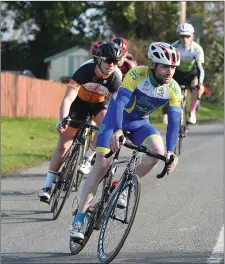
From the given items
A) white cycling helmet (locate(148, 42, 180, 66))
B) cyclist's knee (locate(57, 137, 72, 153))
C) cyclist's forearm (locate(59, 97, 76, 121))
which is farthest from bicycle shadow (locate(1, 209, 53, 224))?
white cycling helmet (locate(148, 42, 180, 66))

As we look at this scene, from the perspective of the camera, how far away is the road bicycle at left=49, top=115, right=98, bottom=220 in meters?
9.76

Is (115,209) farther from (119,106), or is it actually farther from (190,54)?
(190,54)

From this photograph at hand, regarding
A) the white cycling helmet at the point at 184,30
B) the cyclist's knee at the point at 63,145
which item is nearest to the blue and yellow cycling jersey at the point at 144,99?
the cyclist's knee at the point at 63,145

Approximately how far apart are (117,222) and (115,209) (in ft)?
0.45

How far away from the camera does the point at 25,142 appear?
73.8ft

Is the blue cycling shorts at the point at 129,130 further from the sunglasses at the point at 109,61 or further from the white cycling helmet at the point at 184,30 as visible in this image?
the white cycling helmet at the point at 184,30

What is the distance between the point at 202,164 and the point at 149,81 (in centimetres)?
761

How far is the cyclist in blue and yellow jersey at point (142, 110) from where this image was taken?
7566mm

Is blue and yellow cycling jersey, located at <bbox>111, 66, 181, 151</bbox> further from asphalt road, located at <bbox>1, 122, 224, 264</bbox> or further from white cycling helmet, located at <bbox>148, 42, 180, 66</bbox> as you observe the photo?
asphalt road, located at <bbox>1, 122, 224, 264</bbox>

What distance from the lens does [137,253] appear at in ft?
25.8

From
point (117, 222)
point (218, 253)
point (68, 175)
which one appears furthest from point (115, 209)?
point (68, 175)

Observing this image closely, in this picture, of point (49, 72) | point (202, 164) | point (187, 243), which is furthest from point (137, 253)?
point (49, 72)

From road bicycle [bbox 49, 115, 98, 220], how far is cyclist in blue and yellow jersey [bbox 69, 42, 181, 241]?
1.74 metres

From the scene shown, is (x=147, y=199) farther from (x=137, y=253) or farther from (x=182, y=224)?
(x=137, y=253)
